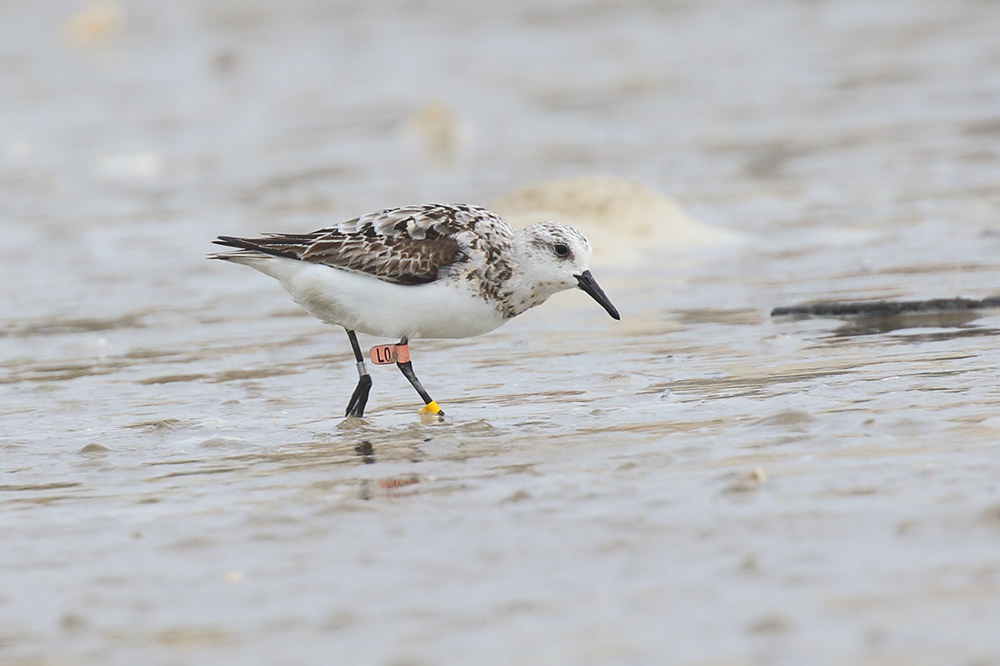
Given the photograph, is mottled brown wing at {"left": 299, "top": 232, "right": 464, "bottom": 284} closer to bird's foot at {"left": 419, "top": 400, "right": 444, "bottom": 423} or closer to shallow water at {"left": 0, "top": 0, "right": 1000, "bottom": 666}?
bird's foot at {"left": 419, "top": 400, "right": 444, "bottom": 423}

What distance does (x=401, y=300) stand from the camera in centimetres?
711

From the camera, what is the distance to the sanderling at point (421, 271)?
712cm

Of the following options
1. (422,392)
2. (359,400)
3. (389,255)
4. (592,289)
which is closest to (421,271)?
(389,255)

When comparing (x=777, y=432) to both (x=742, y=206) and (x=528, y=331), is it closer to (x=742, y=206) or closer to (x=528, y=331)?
(x=528, y=331)

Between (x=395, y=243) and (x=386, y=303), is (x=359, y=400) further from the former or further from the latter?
(x=395, y=243)

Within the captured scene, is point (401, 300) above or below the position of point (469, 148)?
below

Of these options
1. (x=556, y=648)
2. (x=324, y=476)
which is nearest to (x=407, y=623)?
(x=556, y=648)

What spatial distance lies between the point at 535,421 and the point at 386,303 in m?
0.95

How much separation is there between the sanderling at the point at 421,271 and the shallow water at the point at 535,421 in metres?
0.44

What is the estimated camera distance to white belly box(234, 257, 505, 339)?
7.09m

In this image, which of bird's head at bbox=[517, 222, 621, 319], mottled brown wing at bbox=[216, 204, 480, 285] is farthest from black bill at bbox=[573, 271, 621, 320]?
mottled brown wing at bbox=[216, 204, 480, 285]

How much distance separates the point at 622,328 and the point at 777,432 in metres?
2.98

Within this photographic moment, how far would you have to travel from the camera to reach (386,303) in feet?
23.5

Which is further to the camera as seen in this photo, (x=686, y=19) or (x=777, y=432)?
(x=686, y=19)
